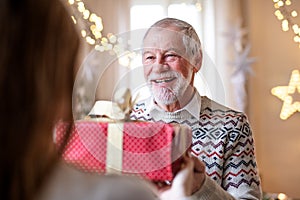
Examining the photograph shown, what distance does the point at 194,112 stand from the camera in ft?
3.97

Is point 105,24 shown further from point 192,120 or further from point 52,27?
point 52,27

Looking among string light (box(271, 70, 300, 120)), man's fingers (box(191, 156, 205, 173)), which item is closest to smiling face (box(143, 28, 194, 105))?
man's fingers (box(191, 156, 205, 173))

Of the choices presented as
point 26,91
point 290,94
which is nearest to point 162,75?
point 26,91

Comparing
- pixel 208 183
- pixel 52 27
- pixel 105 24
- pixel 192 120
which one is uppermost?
pixel 105 24

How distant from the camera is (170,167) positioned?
2.38 ft

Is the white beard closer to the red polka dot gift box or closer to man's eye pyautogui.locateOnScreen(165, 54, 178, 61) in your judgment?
man's eye pyautogui.locateOnScreen(165, 54, 178, 61)

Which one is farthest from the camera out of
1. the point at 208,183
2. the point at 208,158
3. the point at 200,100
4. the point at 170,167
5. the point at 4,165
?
the point at 200,100

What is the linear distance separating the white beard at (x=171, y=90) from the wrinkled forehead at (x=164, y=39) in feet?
0.21

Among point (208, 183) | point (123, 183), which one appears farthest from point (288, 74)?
point (123, 183)

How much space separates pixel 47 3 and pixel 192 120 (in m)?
0.78

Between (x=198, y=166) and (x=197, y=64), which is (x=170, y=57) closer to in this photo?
(x=197, y=64)

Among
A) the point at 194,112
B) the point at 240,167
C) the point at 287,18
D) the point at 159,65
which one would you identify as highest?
the point at 287,18

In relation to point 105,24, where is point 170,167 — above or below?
below

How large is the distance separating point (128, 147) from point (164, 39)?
479mm
